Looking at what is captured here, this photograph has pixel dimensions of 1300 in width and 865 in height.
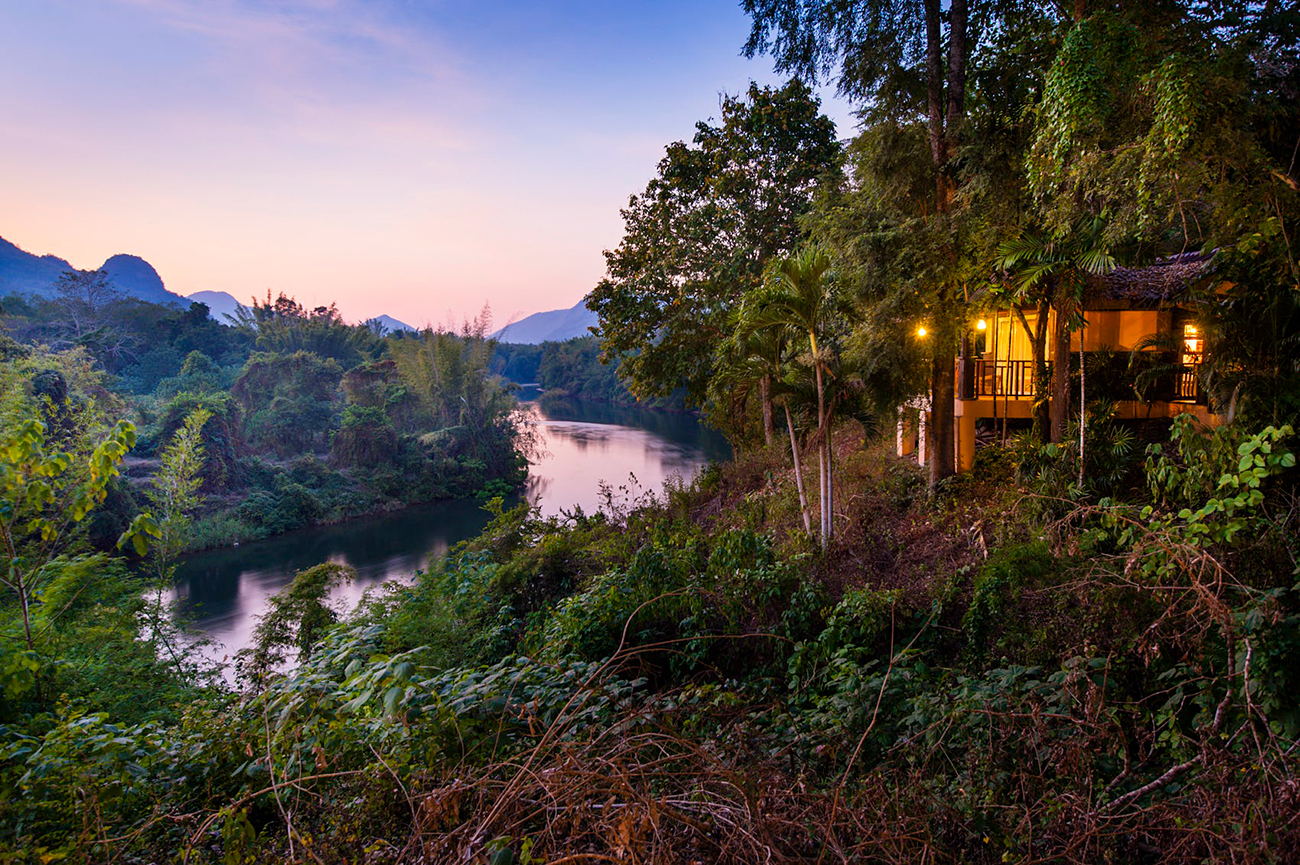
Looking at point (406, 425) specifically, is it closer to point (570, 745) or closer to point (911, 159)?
point (911, 159)

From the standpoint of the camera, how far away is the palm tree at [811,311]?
6914 millimetres

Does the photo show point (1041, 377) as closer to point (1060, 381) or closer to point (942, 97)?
point (1060, 381)

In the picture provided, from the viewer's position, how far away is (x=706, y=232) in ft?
44.5

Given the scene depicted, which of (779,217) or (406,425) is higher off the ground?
(779,217)

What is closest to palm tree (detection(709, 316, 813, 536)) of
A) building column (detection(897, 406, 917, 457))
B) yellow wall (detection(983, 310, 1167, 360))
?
yellow wall (detection(983, 310, 1167, 360))

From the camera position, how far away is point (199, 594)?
15016 mm

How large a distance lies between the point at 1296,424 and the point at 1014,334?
676 cm

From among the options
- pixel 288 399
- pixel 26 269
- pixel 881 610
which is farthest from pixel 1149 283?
pixel 26 269

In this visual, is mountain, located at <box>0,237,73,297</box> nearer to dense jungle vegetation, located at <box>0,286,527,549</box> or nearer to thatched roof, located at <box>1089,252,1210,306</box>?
dense jungle vegetation, located at <box>0,286,527,549</box>

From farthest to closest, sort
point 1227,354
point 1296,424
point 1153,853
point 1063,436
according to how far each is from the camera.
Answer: point 1063,436
point 1227,354
point 1296,424
point 1153,853

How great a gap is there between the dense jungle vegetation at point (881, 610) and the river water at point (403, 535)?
16.1 ft

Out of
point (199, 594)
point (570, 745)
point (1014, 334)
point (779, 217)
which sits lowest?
point (199, 594)

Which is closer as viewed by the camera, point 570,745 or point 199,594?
point 570,745

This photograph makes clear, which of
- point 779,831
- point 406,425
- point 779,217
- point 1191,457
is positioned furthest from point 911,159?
point 406,425
